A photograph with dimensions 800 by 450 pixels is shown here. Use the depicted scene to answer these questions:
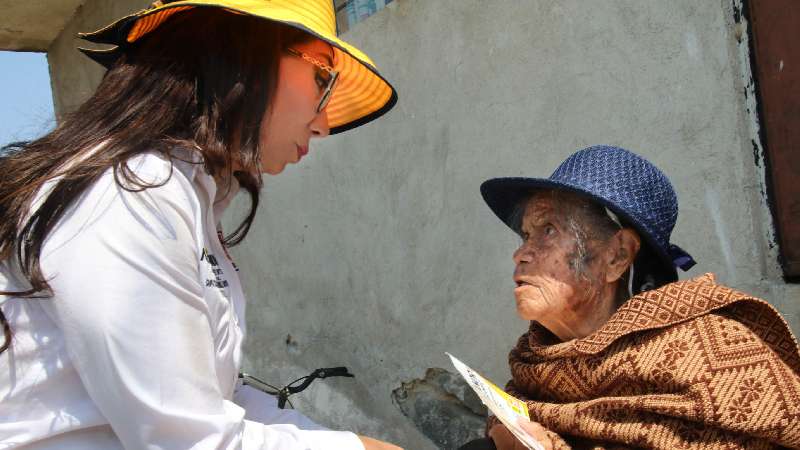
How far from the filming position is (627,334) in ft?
6.46

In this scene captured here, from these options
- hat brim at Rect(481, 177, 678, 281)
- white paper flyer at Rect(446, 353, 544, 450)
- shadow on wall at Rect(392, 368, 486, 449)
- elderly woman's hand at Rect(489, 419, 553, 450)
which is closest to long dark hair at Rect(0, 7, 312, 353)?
white paper flyer at Rect(446, 353, 544, 450)

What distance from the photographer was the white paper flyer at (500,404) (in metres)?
1.81

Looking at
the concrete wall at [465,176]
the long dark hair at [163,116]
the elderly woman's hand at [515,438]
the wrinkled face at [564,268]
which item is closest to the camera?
the long dark hair at [163,116]

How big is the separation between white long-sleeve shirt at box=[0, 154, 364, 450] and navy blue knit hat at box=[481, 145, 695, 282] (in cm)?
108

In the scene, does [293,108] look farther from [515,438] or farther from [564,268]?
[515,438]

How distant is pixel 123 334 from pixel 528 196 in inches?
55.4

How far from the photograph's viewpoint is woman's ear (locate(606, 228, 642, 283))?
215 cm

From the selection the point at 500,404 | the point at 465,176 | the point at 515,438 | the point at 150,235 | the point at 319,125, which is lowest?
the point at 515,438

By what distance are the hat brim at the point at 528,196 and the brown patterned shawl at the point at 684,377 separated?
0.16 metres

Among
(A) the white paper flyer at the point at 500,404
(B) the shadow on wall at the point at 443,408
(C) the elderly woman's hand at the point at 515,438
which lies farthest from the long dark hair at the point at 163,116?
(B) the shadow on wall at the point at 443,408

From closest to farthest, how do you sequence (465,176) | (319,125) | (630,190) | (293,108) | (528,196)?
(293,108) < (319,125) < (630,190) < (528,196) < (465,176)

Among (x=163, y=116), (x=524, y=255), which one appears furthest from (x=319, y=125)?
(x=524, y=255)

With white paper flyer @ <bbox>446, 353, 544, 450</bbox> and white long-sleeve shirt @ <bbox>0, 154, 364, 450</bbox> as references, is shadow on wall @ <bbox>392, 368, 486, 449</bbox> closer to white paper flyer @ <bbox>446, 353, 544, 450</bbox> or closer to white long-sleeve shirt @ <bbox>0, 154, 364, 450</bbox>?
white paper flyer @ <bbox>446, 353, 544, 450</bbox>

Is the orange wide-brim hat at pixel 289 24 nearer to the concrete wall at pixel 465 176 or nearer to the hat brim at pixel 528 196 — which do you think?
the hat brim at pixel 528 196
